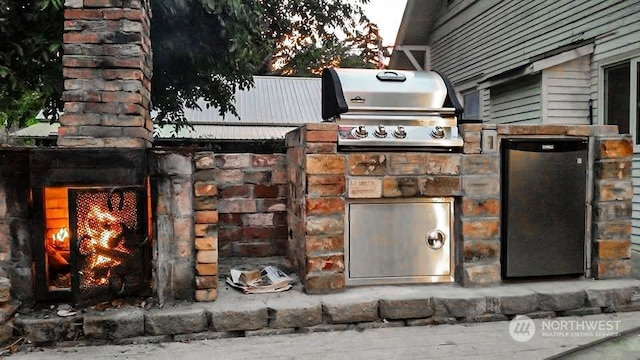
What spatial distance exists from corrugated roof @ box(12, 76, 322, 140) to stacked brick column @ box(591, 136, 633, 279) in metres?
6.25

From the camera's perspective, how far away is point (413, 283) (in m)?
3.07

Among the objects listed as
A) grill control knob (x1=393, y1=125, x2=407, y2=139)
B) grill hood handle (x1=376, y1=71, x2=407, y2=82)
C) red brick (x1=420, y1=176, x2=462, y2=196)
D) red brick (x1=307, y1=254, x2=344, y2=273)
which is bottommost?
red brick (x1=307, y1=254, x2=344, y2=273)

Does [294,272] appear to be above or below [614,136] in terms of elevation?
below

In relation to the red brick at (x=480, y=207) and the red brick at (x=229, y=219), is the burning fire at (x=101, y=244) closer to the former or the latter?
the red brick at (x=229, y=219)

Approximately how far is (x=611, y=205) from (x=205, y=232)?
2797 millimetres

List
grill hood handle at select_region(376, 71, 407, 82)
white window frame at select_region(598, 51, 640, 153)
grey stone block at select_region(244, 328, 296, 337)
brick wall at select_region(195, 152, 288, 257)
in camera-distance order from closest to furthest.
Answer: grey stone block at select_region(244, 328, 296, 337), grill hood handle at select_region(376, 71, 407, 82), brick wall at select_region(195, 152, 288, 257), white window frame at select_region(598, 51, 640, 153)

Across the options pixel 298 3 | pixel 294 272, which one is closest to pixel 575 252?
pixel 294 272

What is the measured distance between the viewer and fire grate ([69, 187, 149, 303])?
100 inches

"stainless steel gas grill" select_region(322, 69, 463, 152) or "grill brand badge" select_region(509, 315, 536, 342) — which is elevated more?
"stainless steel gas grill" select_region(322, 69, 463, 152)

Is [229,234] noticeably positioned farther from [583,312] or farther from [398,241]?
[583,312]

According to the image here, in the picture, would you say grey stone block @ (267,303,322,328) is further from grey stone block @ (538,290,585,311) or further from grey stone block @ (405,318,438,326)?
grey stone block @ (538,290,585,311)

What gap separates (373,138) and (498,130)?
876mm

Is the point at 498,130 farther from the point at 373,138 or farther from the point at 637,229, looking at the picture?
the point at 637,229

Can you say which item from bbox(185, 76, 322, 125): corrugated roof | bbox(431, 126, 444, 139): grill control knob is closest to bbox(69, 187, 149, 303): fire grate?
bbox(431, 126, 444, 139): grill control knob
